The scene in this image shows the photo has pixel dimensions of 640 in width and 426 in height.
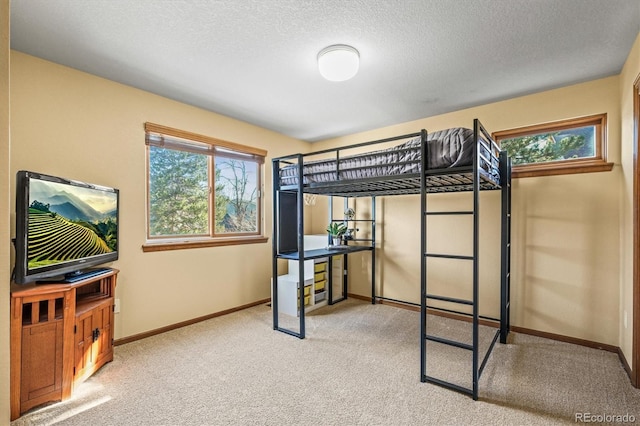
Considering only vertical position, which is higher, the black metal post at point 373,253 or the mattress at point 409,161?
the mattress at point 409,161

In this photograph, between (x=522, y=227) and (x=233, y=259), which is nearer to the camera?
(x=522, y=227)

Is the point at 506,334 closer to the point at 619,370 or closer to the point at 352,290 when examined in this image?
the point at 619,370

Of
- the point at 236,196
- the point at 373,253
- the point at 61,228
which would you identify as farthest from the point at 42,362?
the point at 373,253

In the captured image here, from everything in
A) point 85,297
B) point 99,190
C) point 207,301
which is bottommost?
point 207,301

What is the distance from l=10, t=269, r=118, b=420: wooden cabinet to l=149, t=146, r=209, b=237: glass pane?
109cm

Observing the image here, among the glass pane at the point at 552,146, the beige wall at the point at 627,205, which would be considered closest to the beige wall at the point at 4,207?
the beige wall at the point at 627,205

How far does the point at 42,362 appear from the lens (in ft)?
6.03

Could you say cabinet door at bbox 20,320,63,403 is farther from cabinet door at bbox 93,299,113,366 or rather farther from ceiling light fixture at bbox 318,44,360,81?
ceiling light fixture at bbox 318,44,360,81

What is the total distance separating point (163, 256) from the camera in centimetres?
307

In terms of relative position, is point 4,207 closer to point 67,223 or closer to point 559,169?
point 67,223

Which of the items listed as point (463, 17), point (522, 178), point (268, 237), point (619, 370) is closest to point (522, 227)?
point (522, 178)

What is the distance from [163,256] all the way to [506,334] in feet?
11.4

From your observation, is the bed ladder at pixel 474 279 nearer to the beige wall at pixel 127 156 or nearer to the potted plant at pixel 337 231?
the potted plant at pixel 337 231

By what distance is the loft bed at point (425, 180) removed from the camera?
78.4 inches
